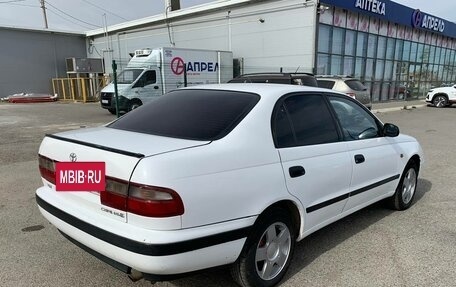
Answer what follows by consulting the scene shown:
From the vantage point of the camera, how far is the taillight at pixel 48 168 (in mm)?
2918

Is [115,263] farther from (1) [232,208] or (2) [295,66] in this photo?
(2) [295,66]

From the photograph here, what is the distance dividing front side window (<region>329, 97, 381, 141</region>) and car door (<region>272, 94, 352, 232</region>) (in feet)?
0.60

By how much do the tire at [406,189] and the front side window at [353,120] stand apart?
0.91 m

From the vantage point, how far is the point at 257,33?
20.6 m

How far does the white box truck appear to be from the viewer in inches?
650

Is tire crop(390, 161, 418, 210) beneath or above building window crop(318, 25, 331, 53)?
beneath

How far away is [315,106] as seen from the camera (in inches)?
137

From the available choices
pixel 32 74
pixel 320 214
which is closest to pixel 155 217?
pixel 320 214

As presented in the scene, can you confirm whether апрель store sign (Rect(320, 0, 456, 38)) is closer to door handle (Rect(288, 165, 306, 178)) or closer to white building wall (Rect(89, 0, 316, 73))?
white building wall (Rect(89, 0, 316, 73))

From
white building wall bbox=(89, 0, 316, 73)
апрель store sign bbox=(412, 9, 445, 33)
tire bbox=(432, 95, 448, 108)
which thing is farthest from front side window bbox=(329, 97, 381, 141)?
апрель store sign bbox=(412, 9, 445, 33)

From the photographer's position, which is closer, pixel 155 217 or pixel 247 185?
pixel 155 217

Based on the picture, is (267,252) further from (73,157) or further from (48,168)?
(48,168)

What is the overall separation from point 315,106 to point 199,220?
1.71 meters

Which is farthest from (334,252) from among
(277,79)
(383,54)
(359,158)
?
(383,54)
